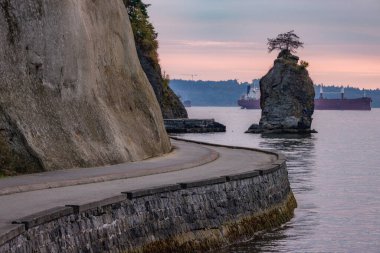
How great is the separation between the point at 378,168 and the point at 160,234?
157ft

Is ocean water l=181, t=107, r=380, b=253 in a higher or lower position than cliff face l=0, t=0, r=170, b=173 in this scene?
lower

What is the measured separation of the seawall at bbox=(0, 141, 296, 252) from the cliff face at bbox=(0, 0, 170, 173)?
5.42m

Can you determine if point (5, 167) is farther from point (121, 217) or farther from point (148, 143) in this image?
point (148, 143)

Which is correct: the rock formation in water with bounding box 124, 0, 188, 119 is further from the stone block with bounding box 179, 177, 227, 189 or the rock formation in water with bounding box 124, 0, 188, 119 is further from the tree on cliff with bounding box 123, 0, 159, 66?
the stone block with bounding box 179, 177, 227, 189

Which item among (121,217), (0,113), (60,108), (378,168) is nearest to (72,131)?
(60,108)

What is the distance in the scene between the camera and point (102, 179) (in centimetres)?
2652

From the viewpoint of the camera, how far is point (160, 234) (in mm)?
22000

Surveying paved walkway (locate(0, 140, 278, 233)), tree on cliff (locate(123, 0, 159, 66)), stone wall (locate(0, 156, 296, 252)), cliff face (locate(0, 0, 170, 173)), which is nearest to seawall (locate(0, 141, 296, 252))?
stone wall (locate(0, 156, 296, 252))

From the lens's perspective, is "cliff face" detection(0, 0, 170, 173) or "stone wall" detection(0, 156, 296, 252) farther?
"cliff face" detection(0, 0, 170, 173)

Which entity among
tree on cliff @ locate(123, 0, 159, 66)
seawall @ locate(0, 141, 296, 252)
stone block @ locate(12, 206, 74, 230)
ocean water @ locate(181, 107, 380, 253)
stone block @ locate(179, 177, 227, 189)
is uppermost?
tree on cliff @ locate(123, 0, 159, 66)

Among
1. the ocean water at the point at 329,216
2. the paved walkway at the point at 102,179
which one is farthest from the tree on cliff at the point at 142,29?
the paved walkway at the point at 102,179

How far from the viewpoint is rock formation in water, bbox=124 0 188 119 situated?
470 feet

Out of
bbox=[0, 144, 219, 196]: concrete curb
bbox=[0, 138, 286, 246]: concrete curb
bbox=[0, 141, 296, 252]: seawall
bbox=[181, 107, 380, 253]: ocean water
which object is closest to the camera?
bbox=[0, 138, 286, 246]: concrete curb

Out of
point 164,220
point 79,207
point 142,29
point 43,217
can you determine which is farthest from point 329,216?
point 142,29
